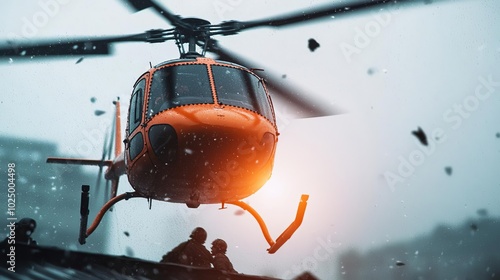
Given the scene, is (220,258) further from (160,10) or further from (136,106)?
(160,10)

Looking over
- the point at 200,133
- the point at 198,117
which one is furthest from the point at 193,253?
the point at 198,117

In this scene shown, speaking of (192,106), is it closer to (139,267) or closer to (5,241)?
(139,267)

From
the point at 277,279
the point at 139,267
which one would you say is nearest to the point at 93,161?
the point at 139,267

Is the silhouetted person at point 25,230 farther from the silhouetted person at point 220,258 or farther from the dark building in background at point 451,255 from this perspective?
the dark building in background at point 451,255

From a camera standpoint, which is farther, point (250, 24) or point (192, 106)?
point (250, 24)

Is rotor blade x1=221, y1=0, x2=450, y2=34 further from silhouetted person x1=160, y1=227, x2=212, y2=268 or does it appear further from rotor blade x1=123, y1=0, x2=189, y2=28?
silhouetted person x1=160, y1=227, x2=212, y2=268

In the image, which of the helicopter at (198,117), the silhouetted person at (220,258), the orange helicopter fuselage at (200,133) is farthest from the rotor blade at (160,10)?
the silhouetted person at (220,258)
